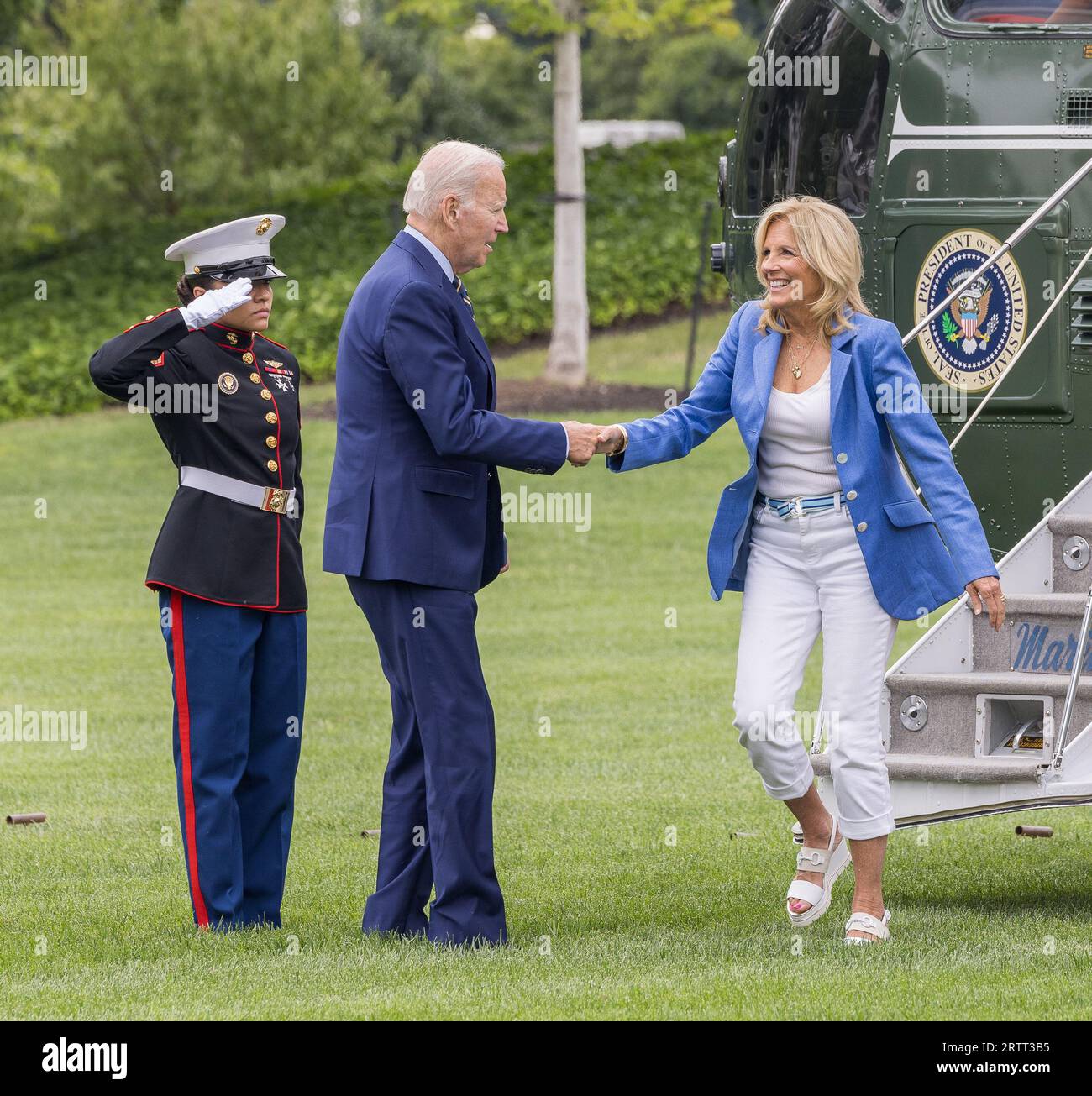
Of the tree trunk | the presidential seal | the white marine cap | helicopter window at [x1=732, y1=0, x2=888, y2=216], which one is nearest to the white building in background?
the tree trunk

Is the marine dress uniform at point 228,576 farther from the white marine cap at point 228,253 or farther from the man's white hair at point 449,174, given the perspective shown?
the man's white hair at point 449,174

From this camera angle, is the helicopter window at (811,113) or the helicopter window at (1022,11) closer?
the helicopter window at (1022,11)

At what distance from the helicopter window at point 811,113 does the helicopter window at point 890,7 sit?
→ 0.11 metres

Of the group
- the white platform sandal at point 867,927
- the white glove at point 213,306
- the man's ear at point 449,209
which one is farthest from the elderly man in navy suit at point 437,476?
the white platform sandal at point 867,927

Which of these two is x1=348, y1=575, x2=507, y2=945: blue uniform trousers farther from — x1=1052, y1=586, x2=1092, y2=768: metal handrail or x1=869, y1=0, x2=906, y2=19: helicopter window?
x1=869, y1=0, x2=906, y2=19: helicopter window

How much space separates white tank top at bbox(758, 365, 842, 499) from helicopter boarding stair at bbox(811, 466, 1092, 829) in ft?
2.31

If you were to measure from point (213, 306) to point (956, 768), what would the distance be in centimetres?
254

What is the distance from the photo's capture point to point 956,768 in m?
5.68

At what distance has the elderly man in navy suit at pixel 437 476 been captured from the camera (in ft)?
17.5

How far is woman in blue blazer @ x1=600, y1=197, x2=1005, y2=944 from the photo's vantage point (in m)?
5.36

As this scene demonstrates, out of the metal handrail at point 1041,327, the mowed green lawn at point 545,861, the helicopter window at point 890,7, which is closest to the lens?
the mowed green lawn at point 545,861

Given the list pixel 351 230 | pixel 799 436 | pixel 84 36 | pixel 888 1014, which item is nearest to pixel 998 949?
pixel 888 1014

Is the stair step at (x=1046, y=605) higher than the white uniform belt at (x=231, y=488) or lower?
lower

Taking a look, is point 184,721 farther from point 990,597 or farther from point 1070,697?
point 1070,697
